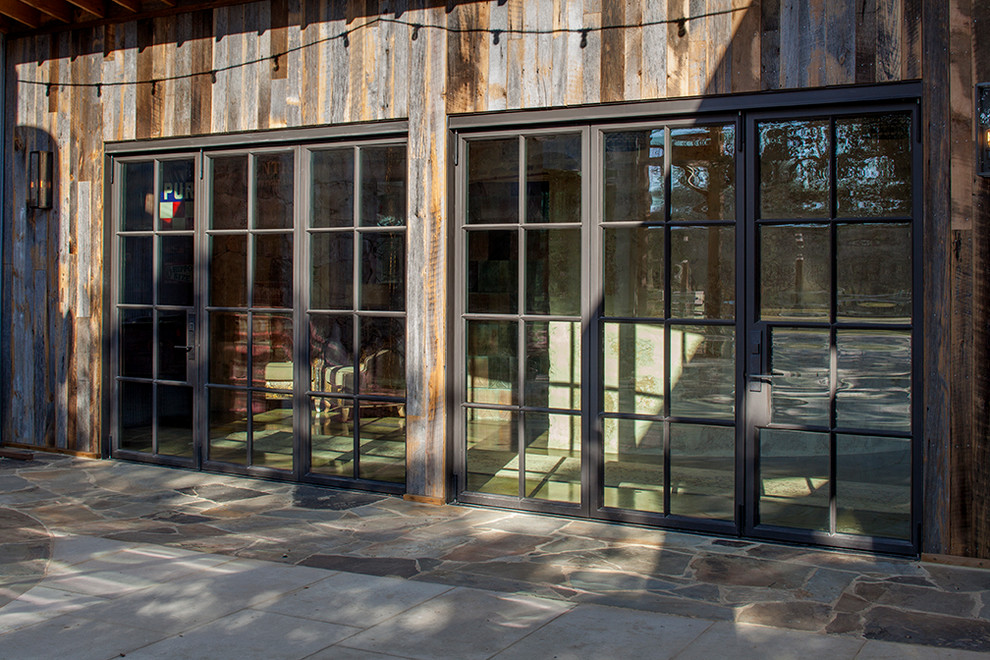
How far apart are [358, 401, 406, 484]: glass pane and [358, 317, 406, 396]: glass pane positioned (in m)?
0.11

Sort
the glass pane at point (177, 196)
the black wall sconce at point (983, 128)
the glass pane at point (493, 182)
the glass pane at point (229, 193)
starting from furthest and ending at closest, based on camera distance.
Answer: the glass pane at point (177, 196) < the glass pane at point (229, 193) < the glass pane at point (493, 182) < the black wall sconce at point (983, 128)

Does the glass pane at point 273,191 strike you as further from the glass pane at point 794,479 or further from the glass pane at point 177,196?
the glass pane at point 794,479

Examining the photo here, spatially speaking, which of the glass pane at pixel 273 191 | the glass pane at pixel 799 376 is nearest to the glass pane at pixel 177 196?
the glass pane at pixel 273 191

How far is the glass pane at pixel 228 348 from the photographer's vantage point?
6.02 meters

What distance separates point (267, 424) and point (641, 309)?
2.82m

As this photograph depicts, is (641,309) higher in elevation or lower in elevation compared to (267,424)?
higher

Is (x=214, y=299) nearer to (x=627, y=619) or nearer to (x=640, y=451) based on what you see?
(x=640, y=451)

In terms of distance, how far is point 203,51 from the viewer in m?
6.03

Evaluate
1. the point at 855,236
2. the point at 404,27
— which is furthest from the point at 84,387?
the point at 855,236

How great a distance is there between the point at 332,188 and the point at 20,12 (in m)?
3.09

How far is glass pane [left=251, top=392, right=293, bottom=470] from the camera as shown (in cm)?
587

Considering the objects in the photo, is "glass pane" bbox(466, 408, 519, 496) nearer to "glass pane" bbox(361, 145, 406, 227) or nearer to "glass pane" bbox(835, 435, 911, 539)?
"glass pane" bbox(361, 145, 406, 227)

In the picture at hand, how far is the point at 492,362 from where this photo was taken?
5.21 m

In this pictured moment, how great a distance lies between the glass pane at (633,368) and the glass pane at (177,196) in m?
3.27
